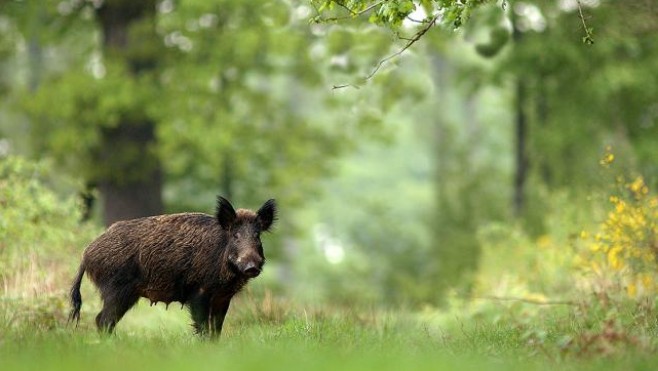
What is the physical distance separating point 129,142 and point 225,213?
11.6 metres

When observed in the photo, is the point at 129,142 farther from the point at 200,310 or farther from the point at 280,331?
the point at 280,331

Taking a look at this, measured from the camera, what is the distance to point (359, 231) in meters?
45.7

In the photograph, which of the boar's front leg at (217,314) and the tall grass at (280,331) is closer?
the tall grass at (280,331)

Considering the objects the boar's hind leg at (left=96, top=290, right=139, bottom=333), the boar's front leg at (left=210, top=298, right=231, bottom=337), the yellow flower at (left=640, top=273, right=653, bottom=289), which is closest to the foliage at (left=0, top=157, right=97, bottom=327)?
the boar's hind leg at (left=96, top=290, right=139, bottom=333)

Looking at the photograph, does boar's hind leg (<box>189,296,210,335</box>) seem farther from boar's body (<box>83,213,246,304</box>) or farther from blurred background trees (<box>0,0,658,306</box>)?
blurred background trees (<box>0,0,658,306</box>)

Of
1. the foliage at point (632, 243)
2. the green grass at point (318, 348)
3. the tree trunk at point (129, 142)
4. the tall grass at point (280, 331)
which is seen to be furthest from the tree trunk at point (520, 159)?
the green grass at point (318, 348)

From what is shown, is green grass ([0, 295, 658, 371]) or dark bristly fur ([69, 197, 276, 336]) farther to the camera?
dark bristly fur ([69, 197, 276, 336])

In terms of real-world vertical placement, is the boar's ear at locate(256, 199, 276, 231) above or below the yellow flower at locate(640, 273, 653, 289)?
above

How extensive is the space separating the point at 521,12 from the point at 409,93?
3.37m

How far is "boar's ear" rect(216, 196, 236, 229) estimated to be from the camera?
32.3ft

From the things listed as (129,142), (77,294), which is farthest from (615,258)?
(129,142)

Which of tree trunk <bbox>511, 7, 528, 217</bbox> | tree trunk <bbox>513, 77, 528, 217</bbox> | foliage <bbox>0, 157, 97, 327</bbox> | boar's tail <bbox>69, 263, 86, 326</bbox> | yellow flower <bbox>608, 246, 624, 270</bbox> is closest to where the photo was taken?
boar's tail <bbox>69, 263, 86, 326</bbox>

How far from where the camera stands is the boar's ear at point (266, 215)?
10023 mm

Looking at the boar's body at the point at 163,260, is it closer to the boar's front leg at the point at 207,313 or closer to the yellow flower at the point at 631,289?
the boar's front leg at the point at 207,313
